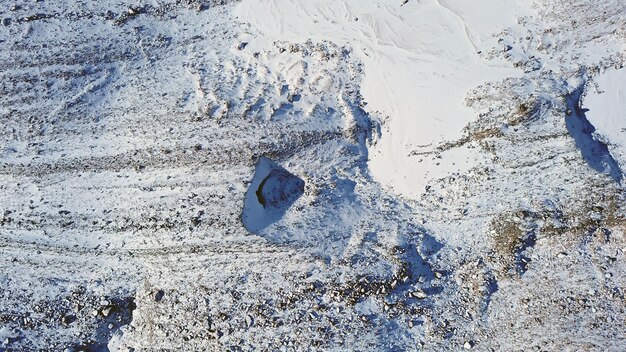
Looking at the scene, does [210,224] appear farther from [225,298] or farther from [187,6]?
[187,6]

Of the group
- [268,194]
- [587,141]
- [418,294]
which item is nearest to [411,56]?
[587,141]

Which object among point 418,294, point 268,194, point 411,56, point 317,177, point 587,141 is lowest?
point 418,294

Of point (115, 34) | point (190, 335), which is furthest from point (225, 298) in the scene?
point (115, 34)

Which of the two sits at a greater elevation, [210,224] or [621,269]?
[621,269]

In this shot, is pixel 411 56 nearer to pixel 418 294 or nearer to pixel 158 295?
pixel 418 294

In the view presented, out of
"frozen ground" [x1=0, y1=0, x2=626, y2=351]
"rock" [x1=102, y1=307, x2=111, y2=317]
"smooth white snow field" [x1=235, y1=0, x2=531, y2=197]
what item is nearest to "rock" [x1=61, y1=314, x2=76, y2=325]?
"frozen ground" [x1=0, y1=0, x2=626, y2=351]

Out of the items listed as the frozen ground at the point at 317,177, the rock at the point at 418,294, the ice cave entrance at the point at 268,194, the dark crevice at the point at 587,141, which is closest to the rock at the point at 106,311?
the frozen ground at the point at 317,177
